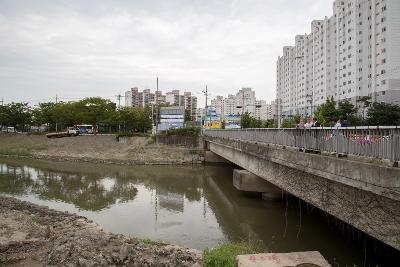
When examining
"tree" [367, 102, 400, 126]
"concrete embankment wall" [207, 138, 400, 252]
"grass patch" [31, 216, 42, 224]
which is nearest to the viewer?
"concrete embankment wall" [207, 138, 400, 252]

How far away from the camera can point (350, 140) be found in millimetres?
9750

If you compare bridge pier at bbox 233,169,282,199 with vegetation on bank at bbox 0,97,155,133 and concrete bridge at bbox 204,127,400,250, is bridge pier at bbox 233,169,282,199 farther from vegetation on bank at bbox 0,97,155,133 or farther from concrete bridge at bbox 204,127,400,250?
vegetation on bank at bbox 0,97,155,133

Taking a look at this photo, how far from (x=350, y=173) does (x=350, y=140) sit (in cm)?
113

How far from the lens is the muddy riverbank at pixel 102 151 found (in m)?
48.9

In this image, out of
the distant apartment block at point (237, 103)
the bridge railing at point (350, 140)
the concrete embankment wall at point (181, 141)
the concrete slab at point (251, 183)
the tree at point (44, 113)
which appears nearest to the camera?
the bridge railing at point (350, 140)

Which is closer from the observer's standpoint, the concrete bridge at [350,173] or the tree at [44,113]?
the concrete bridge at [350,173]

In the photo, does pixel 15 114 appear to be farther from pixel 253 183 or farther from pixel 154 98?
pixel 154 98

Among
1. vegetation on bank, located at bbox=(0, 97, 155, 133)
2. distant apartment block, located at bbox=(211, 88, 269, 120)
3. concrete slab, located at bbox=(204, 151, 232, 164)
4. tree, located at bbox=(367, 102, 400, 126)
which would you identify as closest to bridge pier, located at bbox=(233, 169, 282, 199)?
concrete slab, located at bbox=(204, 151, 232, 164)

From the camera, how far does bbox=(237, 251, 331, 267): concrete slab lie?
874cm

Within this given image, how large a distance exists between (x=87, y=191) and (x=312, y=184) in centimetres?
2112

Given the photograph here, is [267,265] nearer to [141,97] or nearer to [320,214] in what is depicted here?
[320,214]

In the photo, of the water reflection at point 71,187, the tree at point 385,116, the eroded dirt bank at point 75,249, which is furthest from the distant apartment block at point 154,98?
the eroded dirt bank at point 75,249

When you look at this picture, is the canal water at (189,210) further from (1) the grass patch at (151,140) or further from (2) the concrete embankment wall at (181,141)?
(1) the grass patch at (151,140)

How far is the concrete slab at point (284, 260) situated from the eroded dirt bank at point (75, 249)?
5.66ft
